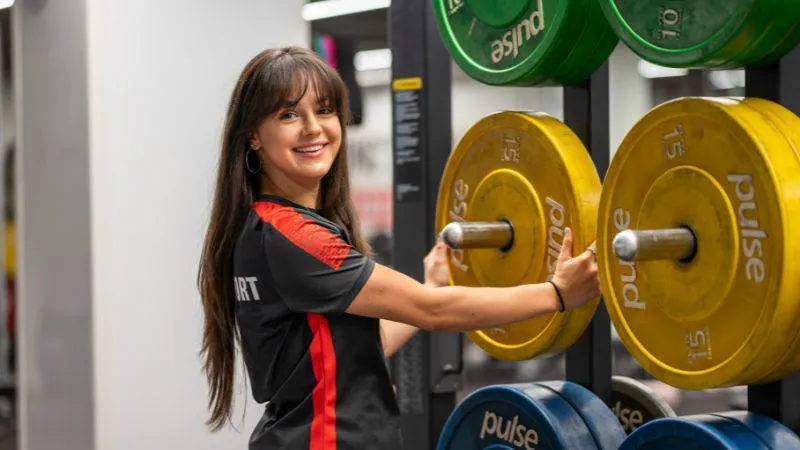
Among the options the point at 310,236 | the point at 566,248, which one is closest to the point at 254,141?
the point at 310,236

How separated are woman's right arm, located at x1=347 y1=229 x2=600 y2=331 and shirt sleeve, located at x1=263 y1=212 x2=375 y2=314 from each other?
3 centimetres

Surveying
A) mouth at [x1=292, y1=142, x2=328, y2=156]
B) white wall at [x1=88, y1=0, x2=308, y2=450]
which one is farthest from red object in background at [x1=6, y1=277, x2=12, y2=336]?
mouth at [x1=292, y1=142, x2=328, y2=156]

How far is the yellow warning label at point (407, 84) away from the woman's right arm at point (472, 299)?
3.92ft

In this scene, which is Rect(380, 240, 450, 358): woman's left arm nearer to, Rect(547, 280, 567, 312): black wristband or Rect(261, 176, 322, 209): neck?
Rect(261, 176, 322, 209): neck

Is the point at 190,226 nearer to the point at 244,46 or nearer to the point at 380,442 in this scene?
the point at 244,46

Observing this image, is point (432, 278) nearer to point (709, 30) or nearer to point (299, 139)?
point (299, 139)

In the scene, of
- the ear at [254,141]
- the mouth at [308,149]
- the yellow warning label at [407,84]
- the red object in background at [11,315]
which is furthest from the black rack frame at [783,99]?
the red object in background at [11,315]

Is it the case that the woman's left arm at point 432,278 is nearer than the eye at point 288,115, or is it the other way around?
the eye at point 288,115

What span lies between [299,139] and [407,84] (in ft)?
3.44

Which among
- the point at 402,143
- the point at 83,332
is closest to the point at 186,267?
the point at 83,332

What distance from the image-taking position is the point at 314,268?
6.75 ft

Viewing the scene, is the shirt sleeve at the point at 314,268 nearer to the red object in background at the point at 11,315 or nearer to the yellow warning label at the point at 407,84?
the yellow warning label at the point at 407,84

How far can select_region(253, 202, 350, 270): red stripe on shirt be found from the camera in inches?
81.4

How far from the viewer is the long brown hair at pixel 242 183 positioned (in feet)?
7.13
